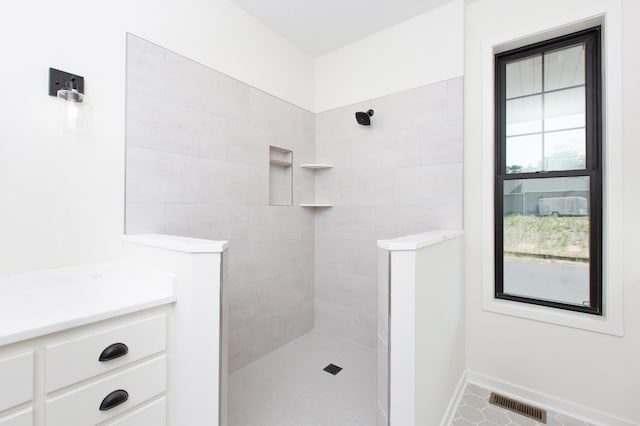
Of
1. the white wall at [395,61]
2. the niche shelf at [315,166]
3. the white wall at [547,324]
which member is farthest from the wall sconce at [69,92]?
the white wall at [547,324]

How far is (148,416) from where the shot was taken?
1058 millimetres

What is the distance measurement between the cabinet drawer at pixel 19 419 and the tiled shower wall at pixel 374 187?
217 centimetres

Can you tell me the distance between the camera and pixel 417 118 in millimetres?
2279

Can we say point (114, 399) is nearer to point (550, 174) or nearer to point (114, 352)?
point (114, 352)

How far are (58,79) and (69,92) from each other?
0.10m

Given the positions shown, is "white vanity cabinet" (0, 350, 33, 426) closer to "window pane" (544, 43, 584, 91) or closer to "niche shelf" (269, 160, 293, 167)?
"niche shelf" (269, 160, 293, 167)

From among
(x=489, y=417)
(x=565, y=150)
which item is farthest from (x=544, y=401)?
(x=565, y=150)

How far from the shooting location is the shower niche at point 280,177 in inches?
100

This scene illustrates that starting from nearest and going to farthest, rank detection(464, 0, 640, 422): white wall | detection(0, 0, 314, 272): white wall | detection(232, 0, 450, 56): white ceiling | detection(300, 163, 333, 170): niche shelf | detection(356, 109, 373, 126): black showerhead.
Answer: detection(0, 0, 314, 272): white wall < detection(464, 0, 640, 422): white wall < detection(232, 0, 450, 56): white ceiling < detection(356, 109, 373, 126): black showerhead < detection(300, 163, 333, 170): niche shelf

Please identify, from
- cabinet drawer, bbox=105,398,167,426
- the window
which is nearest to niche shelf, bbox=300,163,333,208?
the window

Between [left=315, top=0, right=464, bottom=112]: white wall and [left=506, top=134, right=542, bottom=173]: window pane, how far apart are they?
2.21ft

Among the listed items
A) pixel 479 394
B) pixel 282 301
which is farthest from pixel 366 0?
pixel 479 394

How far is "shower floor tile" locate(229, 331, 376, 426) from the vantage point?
167cm

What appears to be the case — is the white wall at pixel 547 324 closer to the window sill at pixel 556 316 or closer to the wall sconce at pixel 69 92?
the window sill at pixel 556 316
